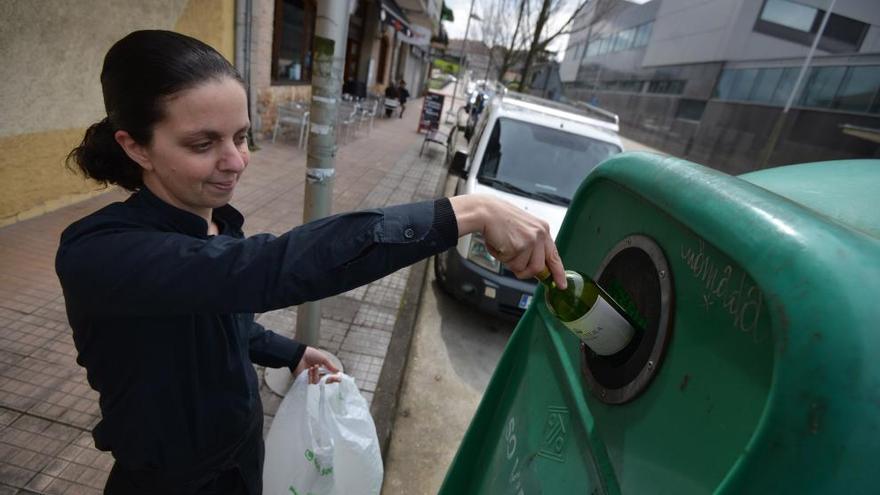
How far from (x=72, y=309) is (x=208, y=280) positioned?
0.42m

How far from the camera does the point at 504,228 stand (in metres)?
0.96

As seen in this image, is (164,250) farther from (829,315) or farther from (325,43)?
(325,43)

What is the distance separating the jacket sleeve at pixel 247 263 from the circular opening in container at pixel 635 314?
1.49ft

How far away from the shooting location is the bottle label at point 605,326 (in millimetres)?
1074

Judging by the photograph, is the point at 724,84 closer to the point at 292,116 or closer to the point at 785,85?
the point at 785,85

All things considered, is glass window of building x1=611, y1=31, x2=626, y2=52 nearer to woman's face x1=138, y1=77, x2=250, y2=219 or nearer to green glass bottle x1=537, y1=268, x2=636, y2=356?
green glass bottle x1=537, y1=268, x2=636, y2=356

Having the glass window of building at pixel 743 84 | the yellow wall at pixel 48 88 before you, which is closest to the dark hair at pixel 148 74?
the yellow wall at pixel 48 88

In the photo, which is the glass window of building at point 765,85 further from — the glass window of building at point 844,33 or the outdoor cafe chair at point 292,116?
the outdoor cafe chair at point 292,116

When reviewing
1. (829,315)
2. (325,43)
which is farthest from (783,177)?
(325,43)

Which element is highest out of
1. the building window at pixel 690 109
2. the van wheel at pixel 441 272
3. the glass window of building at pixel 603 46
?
the glass window of building at pixel 603 46

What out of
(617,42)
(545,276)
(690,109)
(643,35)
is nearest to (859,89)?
(690,109)

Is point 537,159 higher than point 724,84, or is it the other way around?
point 724,84

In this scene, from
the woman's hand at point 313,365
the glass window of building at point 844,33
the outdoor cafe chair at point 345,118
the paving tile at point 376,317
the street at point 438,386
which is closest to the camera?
the woman's hand at point 313,365

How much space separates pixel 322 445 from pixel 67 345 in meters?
2.40
